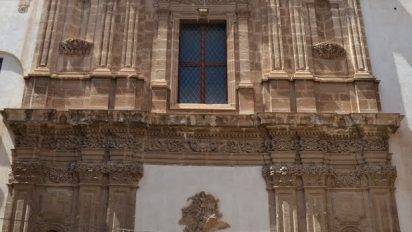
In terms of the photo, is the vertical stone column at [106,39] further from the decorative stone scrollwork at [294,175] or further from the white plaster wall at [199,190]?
the decorative stone scrollwork at [294,175]

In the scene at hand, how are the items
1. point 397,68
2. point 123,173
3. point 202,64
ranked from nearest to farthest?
1. point 123,173
2. point 397,68
3. point 202,64

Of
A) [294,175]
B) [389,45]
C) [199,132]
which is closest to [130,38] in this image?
[199,132]

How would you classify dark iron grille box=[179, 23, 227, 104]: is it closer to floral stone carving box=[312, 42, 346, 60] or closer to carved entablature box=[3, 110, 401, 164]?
carved entablature box=[3, 110, 401, 164]

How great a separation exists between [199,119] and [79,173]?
2605 millimetres

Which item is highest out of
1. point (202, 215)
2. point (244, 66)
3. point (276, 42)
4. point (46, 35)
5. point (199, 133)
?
point (46, 35)

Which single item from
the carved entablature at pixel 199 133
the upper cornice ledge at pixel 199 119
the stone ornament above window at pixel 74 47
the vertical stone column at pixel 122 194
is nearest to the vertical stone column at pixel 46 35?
the stone ornament above window at pixel 74 47

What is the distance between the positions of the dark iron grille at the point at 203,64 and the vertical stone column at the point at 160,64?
45cm

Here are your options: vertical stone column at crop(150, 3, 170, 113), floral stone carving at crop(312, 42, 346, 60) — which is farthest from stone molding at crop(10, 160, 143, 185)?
floral stone carving at crop(312, 42, 346, 60)

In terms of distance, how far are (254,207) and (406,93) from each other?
426 centimetres

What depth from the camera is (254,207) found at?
10227mm

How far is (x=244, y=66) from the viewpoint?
11539mm

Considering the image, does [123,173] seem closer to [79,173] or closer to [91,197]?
[91,197]

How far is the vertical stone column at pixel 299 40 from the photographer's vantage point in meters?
11.4

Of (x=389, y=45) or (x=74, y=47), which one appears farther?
(x=389, y=45)
